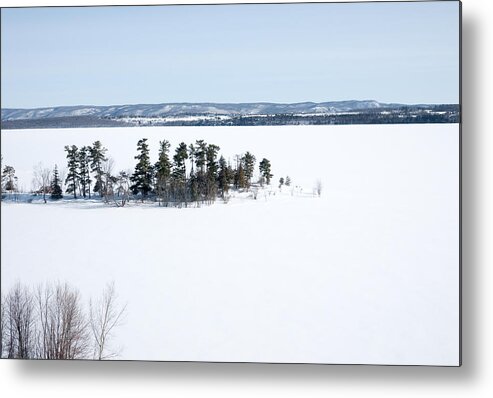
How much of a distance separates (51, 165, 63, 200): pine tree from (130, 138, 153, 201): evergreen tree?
0.46 metres

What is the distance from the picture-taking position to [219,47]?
4996 mm

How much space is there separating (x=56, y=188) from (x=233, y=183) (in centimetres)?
113

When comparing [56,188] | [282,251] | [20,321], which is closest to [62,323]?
[20,321]

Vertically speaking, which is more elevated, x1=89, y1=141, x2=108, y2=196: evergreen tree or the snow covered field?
x1=89, y1=141, x2=108, y2=196: evergreen tree

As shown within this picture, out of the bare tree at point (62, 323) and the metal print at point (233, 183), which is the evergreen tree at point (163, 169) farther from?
the bare tree at point (62, 323)

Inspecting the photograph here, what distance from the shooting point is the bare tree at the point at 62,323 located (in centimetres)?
502

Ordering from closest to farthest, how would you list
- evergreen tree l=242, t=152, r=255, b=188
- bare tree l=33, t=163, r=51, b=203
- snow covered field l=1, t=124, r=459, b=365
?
snow covered field l=1, t=124, r=459, b=365 → evergreen tree l=242, t=152, r=255, b=188 → bare tree l=33, t=163, r=51, b=203

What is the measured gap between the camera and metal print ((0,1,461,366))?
4.84m

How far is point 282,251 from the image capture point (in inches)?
195

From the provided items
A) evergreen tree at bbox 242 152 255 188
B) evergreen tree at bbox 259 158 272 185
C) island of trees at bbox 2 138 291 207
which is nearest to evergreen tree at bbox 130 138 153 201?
island of trees at bbox 2 138 291 207

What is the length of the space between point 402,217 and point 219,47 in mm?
1544

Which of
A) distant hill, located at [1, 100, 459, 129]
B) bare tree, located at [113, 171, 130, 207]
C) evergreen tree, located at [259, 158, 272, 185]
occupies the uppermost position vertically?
distant hill, located at [1, 100, 459, 129]

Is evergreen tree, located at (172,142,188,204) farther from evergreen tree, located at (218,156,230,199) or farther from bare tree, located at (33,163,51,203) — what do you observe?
bare tree, located at (33,163,51,203)

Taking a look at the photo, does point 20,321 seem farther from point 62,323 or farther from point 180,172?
point 180,172
